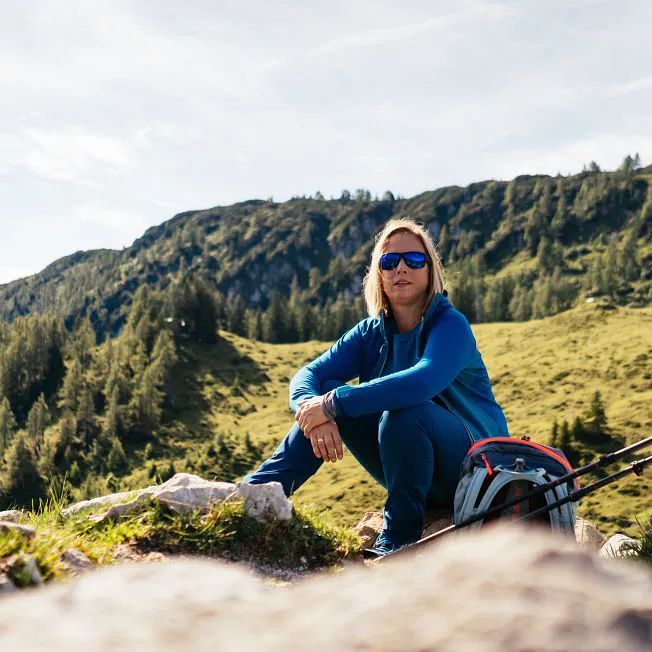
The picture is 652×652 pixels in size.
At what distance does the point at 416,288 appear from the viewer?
23.7 ft

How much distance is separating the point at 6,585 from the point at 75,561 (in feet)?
2.61

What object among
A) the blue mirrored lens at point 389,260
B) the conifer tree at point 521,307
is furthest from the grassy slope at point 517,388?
the conifer tree at point 521,307

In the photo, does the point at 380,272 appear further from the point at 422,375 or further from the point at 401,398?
the point at 401,398

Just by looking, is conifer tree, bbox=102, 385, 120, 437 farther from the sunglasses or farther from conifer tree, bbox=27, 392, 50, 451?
the sunglasses

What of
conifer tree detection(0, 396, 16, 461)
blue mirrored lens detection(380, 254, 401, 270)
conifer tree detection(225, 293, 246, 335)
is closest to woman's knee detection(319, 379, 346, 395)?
blue mirrored lens detection(380, 254, 401, 270)

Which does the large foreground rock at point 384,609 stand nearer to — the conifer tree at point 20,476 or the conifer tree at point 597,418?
the conifer tree at point 597,418

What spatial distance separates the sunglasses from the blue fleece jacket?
0.40m

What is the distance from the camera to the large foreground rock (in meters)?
1.39

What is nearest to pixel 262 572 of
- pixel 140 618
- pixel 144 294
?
pixel 140 618

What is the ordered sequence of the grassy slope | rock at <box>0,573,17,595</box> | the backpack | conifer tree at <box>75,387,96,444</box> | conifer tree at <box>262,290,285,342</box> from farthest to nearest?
conifer tree at <box>262,290,285,342</box>
conifer tree at <box>75,387,96,444</box>
the grassy slope
the backpack
rock at <box>0,573,17,595</box>

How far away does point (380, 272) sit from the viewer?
7.50 meters

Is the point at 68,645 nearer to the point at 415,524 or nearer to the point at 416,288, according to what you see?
the point at 415,524

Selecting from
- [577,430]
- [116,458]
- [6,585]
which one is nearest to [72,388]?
[116,458]

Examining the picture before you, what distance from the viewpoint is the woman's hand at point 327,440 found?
6367 mm
